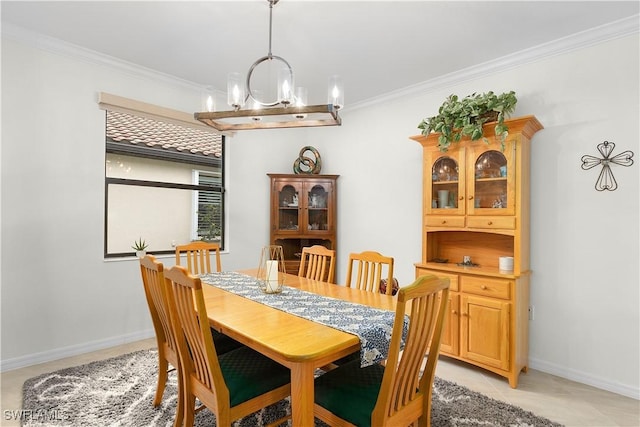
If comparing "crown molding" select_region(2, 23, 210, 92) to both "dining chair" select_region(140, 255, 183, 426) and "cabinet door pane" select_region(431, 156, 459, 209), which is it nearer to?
"dining chair" select_region(140, 255, 183, 426)

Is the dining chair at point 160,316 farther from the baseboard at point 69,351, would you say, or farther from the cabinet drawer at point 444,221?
the cabinet drawer at point 444,221

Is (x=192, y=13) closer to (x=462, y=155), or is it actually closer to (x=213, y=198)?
(x=213, y=198)

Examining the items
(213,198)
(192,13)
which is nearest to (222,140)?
(213,198)

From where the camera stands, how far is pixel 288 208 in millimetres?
4316

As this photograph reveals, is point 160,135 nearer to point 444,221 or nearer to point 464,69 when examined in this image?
point 444,221

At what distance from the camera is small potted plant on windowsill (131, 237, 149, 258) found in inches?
124

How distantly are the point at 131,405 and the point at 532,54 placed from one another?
12.8ft

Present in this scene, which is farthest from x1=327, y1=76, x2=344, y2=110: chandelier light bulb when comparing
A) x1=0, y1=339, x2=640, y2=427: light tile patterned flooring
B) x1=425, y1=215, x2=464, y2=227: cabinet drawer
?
x1=0, y1=339, x2=640, y2=427: light tile patterned flooring

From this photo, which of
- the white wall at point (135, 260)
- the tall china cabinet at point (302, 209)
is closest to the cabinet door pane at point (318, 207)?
the tall china cabinet at point (302, 209)

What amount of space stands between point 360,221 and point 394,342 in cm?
286

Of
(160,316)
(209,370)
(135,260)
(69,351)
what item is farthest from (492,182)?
(69,351)

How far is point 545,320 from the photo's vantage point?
2795mm

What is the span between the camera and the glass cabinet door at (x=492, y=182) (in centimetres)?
266

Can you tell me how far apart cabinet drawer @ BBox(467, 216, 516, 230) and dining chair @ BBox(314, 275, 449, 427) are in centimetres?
142
